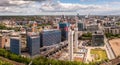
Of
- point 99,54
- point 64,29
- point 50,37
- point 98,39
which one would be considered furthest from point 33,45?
point 98,39

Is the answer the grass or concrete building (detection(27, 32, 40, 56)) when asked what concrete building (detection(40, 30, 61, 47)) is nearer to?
concrete building (detection(27, 32, 40, 56))

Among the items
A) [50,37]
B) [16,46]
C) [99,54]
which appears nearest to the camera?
[16,46]

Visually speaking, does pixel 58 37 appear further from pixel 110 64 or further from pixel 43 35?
pixel 110 64

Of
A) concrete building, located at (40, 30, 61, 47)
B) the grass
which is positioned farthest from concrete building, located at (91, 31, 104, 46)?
concrete building, located at (40, 30, 61, 47)

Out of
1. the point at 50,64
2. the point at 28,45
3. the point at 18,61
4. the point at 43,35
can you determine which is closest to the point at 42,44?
the point at 43,35

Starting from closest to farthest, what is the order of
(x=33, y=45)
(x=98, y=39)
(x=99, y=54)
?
1. (x=33, y=45)
2. (x=99, y=54)
3. (x=98, y=39)

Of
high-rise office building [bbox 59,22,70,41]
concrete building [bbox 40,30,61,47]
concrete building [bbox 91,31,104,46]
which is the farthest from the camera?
high-rise office building [bbox 59,22,70,41]

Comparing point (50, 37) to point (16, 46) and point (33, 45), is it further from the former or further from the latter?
point (16, 46)

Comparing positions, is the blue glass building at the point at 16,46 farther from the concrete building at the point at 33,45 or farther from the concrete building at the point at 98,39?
the concrete building at the point at 98,39
